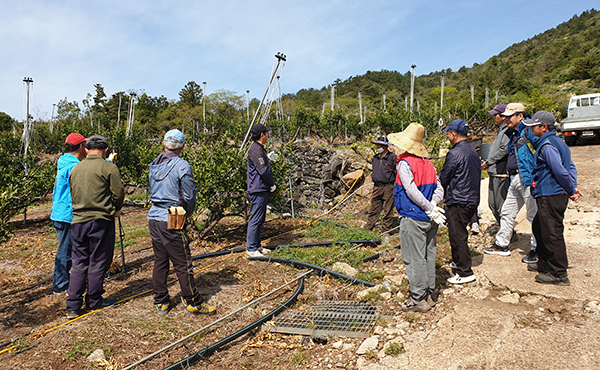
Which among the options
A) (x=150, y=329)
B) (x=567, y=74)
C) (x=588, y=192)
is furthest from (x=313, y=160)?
(x=567, y=74)

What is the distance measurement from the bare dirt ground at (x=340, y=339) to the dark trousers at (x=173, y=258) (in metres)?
0.28

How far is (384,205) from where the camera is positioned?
6824 mm

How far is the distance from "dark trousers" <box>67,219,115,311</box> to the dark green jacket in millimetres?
105

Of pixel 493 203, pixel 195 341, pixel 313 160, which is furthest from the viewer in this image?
pixel 313 160

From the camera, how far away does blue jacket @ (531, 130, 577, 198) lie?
12.1 ft

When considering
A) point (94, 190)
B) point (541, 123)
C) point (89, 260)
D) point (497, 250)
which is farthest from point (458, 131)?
point (89, 260)

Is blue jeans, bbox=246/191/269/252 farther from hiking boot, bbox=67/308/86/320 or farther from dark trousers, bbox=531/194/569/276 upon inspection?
dark trousers, bbox=531/194/569/276

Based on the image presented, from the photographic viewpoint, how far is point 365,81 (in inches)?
3698

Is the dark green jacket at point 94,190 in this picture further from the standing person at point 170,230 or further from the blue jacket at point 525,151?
the blue jacket at point 525,151

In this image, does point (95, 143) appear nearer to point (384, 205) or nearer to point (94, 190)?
point (94, 190)

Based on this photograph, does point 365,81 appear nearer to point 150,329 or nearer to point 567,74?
point 567,74

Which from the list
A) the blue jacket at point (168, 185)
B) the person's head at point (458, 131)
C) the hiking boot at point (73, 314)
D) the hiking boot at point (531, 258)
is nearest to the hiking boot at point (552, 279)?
the hiking boot at point (531, 258)

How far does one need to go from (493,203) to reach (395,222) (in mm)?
2260

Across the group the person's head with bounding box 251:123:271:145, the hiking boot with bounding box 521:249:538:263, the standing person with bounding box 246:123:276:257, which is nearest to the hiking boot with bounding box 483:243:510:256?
the hiking boot with bounding box 521:249:538:263
